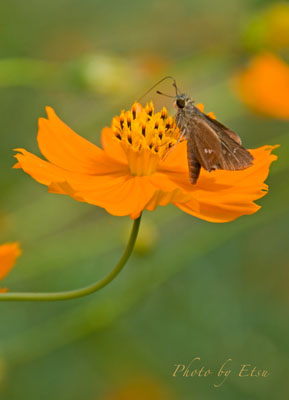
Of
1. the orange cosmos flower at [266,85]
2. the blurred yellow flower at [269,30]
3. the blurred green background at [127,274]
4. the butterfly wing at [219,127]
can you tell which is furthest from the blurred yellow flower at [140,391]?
the butterfly wing at [219,127]

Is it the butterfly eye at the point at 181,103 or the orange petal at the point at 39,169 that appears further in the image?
the butterfly eye at the point at 181,103

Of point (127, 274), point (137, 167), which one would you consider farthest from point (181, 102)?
point (127, 274)

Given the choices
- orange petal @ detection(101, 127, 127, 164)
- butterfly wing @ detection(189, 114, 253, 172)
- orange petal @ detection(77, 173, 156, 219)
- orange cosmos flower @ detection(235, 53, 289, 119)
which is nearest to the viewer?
orange petal @ detection(77, 173, 156, 219)

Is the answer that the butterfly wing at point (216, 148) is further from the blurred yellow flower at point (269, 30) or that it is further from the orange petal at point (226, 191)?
the blurred yellow flower at point (269, 30)

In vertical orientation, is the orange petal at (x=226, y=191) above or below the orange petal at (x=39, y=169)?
below

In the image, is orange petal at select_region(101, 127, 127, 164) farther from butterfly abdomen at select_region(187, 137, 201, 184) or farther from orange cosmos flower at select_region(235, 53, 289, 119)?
orange cosmos flower at select_region(235, 53, 289, 119)

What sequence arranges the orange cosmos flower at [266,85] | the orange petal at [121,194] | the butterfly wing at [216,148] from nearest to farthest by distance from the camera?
1. the orange petal at [121,194]
2. the butterfly wing at [216,148]
3. the orange cosmos flower at [266,85]

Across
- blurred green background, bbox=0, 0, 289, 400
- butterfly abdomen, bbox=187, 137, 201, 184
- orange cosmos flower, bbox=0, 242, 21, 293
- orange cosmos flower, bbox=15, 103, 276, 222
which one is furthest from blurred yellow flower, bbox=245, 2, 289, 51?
orange cosmos flower, bbox=0, 242, 21, 293
